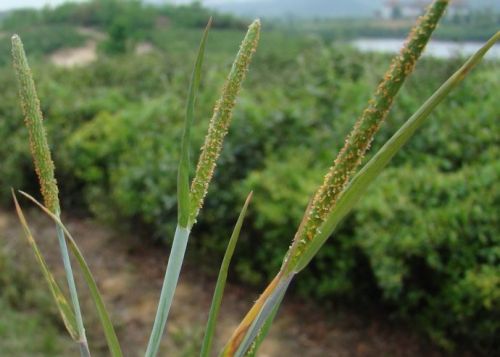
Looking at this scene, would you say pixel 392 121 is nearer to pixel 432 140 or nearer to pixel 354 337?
pixel 432 140

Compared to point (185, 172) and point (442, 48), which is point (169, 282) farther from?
point (442, 48)

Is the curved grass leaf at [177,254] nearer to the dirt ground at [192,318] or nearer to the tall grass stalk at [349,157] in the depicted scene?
the tall grass stalk at [349,157]

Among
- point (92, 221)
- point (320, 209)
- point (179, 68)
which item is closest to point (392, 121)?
point (92, 221)

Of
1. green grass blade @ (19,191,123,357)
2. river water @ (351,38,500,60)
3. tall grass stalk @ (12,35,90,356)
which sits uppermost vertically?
river water @ (351,38,500,60)

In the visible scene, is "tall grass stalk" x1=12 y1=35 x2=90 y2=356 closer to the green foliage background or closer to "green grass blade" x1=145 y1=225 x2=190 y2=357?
"green grass blade" x1=145 y1=225 x2=190 y2=357

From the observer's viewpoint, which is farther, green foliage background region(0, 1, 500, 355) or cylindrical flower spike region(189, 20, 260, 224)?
green foliage background region(0, 1, 500, 355)

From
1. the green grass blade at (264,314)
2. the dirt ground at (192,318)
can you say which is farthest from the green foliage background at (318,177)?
the green grass blade at (264,314)

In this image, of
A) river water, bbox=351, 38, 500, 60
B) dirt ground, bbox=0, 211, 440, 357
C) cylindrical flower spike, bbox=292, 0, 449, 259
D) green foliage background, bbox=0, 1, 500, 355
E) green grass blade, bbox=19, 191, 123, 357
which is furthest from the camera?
river water, bbox=351, 38, 500, 60

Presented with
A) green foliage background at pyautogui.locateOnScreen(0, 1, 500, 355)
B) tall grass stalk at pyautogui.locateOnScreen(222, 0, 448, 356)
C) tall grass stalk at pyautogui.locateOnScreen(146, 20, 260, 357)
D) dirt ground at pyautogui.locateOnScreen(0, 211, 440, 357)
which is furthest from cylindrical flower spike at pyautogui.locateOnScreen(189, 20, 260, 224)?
dirt ground at pyautogui.locateOnScreen(0, 211, 440, 357)
